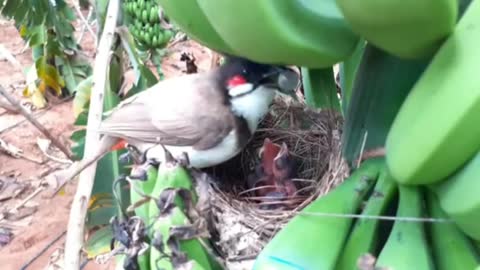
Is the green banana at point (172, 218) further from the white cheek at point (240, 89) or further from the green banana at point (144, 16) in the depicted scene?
the green banana at point (144, 16)

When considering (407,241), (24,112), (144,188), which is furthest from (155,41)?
(407,241)

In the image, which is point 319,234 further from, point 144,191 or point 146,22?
point 146,22

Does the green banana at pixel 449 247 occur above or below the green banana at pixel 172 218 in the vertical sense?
below

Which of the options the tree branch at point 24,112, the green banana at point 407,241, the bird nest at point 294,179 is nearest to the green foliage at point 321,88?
the bird nest at point 294,179

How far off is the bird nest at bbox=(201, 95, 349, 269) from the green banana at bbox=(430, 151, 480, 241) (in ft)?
0.52

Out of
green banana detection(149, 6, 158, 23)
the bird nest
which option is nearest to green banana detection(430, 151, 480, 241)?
the bird nest

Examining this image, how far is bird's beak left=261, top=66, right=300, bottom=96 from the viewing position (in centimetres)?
72

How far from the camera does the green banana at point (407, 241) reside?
56 cm

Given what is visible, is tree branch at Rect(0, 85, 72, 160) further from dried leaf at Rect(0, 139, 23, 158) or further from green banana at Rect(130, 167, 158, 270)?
dried leaf at Rect(0, 139, 23, 158)

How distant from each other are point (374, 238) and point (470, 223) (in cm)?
9

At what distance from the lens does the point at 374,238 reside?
0.60m

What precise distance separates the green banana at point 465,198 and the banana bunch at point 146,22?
0.91 meters

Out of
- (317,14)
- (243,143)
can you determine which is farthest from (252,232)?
(317,14)

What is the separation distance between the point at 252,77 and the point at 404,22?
28 cm
